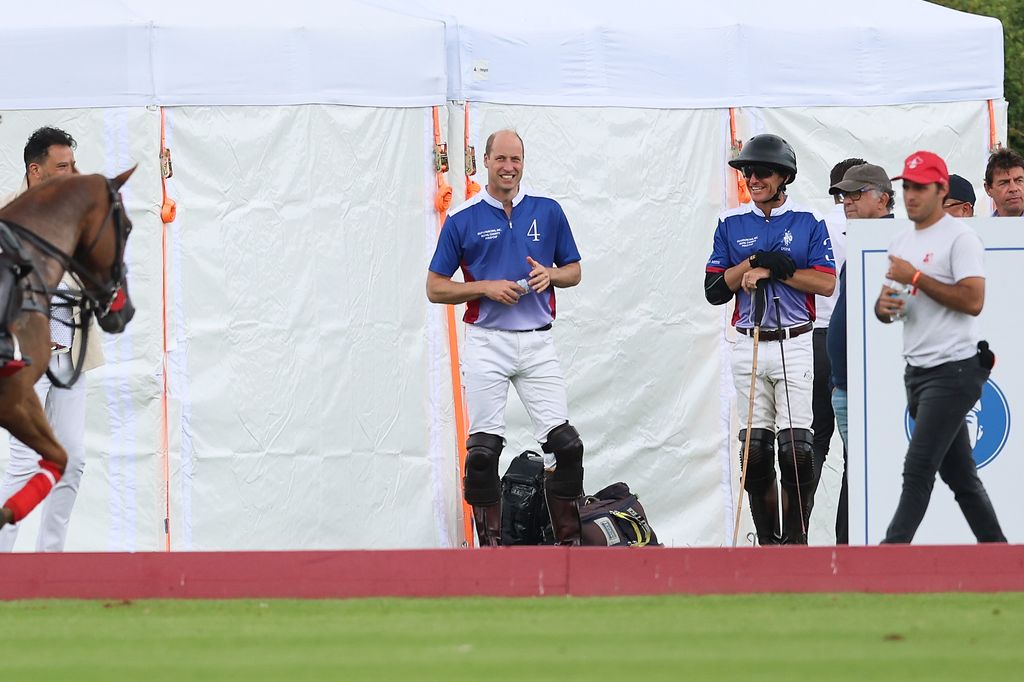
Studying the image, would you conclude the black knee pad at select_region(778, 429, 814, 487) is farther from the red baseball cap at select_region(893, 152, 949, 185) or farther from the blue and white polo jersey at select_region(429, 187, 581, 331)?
the red baseball cap at select_region(893, 152, 949, 185)

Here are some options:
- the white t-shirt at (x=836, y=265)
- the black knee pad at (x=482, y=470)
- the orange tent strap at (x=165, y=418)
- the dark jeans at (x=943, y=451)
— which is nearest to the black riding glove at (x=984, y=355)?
the dark jeans at (x=943, y=451)

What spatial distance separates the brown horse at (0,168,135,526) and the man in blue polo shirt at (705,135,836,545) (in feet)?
9.70

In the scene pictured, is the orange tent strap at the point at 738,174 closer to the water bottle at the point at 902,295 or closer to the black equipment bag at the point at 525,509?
the black equipment bag at the point at 525,509

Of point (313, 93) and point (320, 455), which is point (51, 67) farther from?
point (320, 455)

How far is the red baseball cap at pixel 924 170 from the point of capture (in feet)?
23.6

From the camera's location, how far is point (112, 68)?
900cm

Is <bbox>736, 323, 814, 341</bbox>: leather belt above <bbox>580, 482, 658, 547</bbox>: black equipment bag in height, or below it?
above

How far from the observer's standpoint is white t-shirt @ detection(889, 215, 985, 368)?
281 inches

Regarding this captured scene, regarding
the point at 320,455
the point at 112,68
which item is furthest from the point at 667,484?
the point at 112,68

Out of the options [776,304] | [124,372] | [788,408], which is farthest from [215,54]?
[788,408]

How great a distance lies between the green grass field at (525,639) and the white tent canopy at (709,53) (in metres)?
3.82

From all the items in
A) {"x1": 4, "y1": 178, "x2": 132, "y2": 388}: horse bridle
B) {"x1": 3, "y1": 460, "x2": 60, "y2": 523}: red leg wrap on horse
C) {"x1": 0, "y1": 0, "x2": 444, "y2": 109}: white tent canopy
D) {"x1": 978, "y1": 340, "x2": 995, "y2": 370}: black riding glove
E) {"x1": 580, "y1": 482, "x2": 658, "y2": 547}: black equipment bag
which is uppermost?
{"x1": 0, "y1": 0, "x2": 444, "y2": 109}: white tent canopy

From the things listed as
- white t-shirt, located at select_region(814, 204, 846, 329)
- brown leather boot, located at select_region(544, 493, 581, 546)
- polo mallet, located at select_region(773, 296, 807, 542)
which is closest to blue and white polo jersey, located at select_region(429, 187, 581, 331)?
brown leather boot, located at select_region(544, 493, 581, 546)

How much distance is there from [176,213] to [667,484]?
292 centimetres
